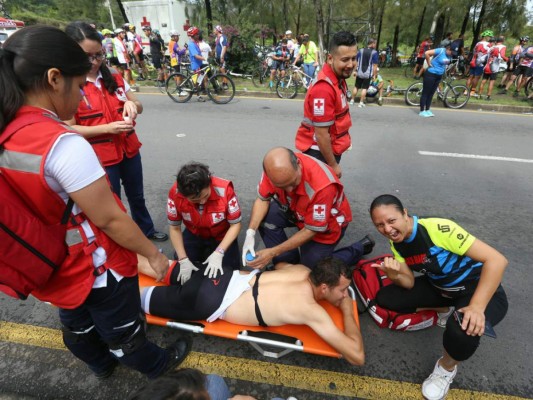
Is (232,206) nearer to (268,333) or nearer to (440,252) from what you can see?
(268,333)

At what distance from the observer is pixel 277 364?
202 centimetres

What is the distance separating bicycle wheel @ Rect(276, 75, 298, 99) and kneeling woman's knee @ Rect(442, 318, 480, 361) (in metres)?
8.29

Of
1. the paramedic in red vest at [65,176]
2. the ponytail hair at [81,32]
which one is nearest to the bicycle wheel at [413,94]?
the ponytail hair at [81,32]

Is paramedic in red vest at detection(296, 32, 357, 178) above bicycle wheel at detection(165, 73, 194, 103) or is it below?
above

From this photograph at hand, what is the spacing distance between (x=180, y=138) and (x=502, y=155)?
17.4 feet

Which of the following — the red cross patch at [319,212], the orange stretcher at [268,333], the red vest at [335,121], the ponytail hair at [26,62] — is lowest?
the orange stretcher at [268,333]

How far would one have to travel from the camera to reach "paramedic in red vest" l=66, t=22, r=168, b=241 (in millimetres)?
2123

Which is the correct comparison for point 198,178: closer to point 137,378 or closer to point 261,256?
point 261,256

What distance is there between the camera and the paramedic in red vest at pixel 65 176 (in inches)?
39.4

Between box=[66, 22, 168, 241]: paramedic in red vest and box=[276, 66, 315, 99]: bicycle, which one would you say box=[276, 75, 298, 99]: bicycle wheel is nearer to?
box=[276, 66, 315, 99]: bicycle

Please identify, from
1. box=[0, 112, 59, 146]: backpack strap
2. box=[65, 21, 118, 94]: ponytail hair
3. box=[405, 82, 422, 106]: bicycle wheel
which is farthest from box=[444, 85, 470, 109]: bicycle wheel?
box=[0, 112, 59, 146]: backpack strap

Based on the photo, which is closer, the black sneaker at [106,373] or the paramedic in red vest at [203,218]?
the black sneaker at [106,373]

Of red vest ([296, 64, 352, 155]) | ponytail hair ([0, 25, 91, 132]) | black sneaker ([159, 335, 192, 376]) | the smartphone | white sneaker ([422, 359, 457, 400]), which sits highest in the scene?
ponytail hair ([0, 25, 91, 132])

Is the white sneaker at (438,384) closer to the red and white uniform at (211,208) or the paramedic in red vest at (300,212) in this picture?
the paramedic in red vest at (300,212)
